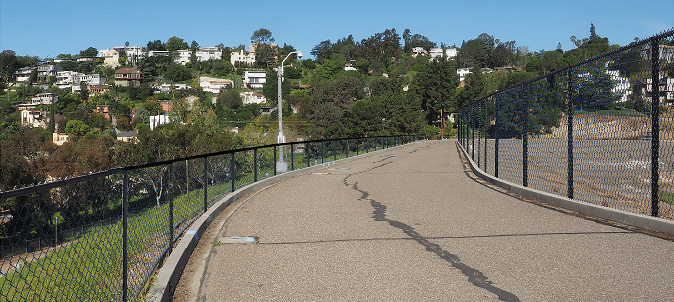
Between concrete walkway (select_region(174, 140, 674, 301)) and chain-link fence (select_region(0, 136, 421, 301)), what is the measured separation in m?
0.63

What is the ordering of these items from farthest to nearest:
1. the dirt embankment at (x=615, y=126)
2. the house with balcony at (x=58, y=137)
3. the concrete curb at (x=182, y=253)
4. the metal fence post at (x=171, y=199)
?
the house with balcony at (x=58, y=137)
the dirt embankment at (x=615, y=126)
the metal fence post at (x=171, y=199)
the concrete curb at (x=182, y=253)

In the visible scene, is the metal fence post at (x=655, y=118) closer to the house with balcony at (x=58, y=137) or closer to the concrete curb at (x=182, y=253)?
the concrete curb at (x=182, y=253)

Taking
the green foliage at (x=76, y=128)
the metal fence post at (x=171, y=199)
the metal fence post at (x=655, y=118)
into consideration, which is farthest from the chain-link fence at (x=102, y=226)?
the green foliage at (x=76, y=128)

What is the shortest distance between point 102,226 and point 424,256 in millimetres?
4059

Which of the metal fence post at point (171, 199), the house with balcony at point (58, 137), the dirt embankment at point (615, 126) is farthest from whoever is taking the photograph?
the house with balcony at point (58, 137)

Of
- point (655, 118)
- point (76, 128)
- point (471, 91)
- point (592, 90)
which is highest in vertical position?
point (471, 91)

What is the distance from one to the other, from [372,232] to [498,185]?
7.50 meters

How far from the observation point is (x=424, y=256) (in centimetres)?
711

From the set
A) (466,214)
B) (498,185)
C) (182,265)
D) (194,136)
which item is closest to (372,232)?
(466,214)

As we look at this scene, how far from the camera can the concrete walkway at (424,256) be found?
18.4 ft

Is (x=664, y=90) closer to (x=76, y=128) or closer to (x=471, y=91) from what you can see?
(x=471, y=91)

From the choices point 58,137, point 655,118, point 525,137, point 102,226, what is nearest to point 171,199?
point 102,226

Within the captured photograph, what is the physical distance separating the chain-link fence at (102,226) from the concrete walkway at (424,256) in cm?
63

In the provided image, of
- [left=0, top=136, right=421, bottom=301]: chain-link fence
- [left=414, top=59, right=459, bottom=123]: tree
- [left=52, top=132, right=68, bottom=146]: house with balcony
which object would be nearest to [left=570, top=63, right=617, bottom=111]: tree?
[left=0, top=136, right=421, bottom=301]: chain-link fence
